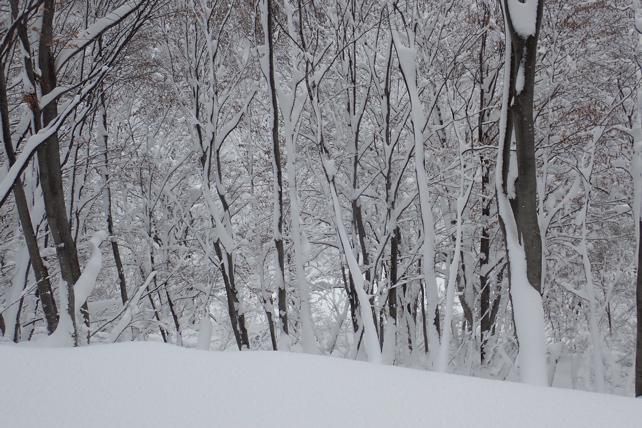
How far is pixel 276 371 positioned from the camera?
158cm

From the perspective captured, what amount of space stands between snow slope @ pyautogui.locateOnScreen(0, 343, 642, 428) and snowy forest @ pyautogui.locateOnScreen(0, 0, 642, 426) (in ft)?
0.72

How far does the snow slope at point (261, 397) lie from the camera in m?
1.21

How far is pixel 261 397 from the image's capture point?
1.34 m

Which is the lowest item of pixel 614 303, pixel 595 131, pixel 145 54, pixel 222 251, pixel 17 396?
pixel 614 303

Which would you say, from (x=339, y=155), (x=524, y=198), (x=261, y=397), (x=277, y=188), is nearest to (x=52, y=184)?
(x=277, y=188)

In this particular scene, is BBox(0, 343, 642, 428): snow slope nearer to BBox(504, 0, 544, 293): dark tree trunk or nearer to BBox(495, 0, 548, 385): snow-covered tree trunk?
BBox(495, 0, 548, 385): snow-covered tree trunk

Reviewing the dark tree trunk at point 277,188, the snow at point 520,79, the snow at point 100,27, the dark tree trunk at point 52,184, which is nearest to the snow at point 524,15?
the snow at point 520,79

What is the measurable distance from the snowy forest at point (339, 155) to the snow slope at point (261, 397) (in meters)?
0.22

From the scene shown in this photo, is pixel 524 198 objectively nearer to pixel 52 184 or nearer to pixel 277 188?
pixel 277 188

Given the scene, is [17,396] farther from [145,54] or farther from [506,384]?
[145,54]

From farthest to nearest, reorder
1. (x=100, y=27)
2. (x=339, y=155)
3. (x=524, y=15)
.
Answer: (x=339, y=155) → (x=100, y=27) → (x=524, y=15)

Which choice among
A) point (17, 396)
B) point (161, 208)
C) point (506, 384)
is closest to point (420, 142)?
point (506, 384)

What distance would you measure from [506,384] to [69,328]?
3.03 metres

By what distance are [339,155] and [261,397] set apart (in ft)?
19.5
